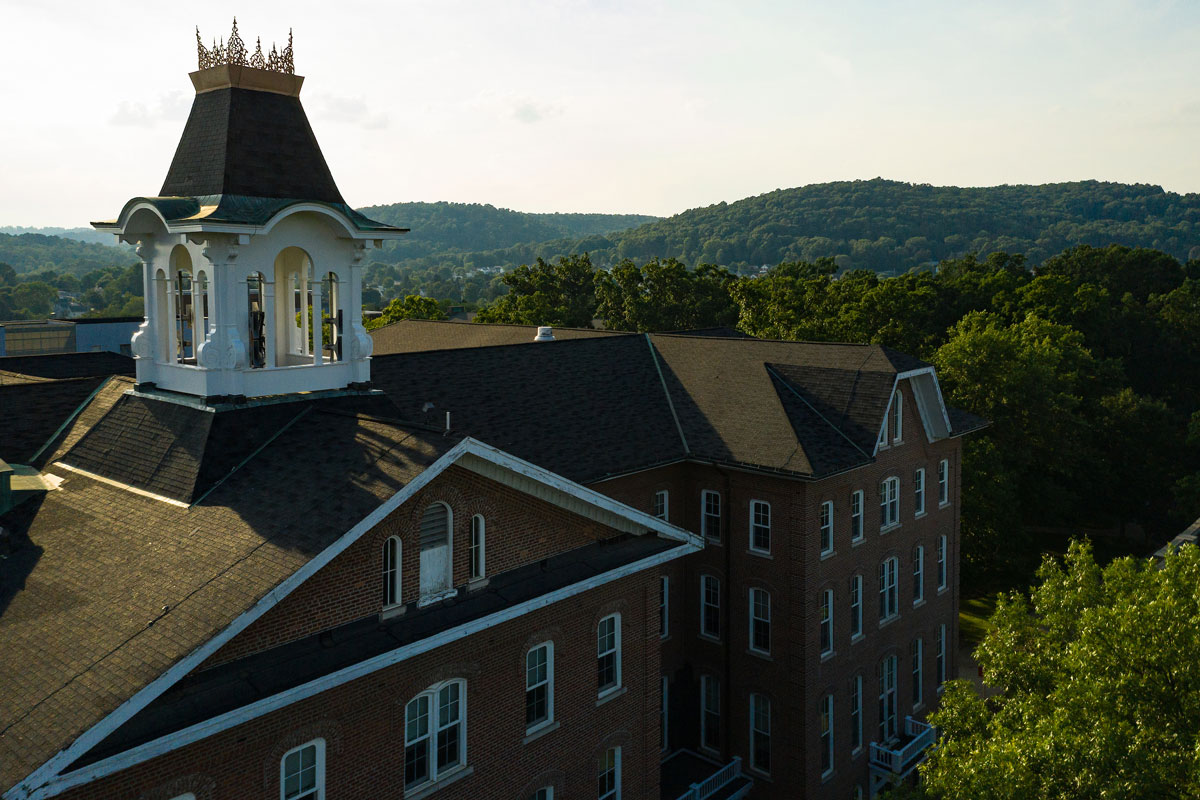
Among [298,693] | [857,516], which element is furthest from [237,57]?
[857,516]

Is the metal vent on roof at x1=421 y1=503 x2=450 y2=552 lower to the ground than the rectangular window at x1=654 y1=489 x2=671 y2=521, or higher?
higher

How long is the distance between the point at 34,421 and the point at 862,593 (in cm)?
2528

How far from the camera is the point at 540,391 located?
29953 millimetres

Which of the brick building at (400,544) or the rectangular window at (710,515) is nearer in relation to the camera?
the brick building at (400,544)

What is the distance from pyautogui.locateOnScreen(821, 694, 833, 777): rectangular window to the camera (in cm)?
3025

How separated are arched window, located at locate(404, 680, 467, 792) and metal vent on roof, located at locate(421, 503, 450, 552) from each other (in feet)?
8.55

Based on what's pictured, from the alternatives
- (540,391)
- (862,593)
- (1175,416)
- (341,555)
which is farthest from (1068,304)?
(341,555)

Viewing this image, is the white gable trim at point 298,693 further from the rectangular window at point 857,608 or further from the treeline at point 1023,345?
the treeline at point 1023,345

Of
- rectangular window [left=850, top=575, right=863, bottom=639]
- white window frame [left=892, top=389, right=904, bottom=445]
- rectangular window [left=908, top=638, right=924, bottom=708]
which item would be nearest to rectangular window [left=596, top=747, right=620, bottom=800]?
rectangular window [left=850, top=575, right=863, bottom=639]

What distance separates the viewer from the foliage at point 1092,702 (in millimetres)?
14703

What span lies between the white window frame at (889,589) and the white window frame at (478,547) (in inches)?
779

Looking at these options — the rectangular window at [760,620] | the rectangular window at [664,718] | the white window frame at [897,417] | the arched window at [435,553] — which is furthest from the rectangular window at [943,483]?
the arched window at [435,553]

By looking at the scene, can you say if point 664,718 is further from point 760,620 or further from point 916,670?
point 916,670

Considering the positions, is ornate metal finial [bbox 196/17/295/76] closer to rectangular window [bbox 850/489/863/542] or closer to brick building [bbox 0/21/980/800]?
brick building [bbox 0/21/980/800]
